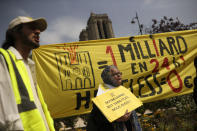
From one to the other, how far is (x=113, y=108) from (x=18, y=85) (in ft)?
3.58

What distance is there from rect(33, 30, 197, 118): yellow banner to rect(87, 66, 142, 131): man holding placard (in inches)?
61.7

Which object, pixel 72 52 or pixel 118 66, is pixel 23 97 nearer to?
pixel 72 52

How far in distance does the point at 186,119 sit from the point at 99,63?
268 cm

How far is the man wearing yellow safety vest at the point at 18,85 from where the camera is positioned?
948 millimetres

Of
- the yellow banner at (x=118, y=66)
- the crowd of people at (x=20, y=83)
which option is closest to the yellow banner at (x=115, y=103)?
the crowd of people at (x=20, y=83)

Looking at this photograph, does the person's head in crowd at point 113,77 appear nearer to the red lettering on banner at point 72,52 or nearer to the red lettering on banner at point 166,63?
the red lettering on banner at point 72,52

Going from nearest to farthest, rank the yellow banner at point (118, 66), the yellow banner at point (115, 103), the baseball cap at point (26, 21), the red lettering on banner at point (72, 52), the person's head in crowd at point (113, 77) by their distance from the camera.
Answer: the baseball cap at point (26, 21), the yellow banner at point (115, 103), the person's head in crowd at point (113, 77), the yellow banner at point (118, 66), the red lettering on banner at point (72, 52)

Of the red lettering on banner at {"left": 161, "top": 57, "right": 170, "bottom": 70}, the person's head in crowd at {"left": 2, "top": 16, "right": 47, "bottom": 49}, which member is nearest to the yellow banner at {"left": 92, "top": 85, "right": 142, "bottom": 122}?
the person's head in crowd at {"left": 2, "top": 16, "right": 47, "bottom": 49}

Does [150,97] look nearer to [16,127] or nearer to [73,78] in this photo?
[73,78]

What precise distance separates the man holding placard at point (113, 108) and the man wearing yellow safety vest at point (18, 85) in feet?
2.21

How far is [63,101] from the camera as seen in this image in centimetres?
338

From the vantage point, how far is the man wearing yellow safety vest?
95 cm

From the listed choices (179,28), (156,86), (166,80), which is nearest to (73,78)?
(156,86)

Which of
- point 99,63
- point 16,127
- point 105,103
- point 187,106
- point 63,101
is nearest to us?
point 16,127
